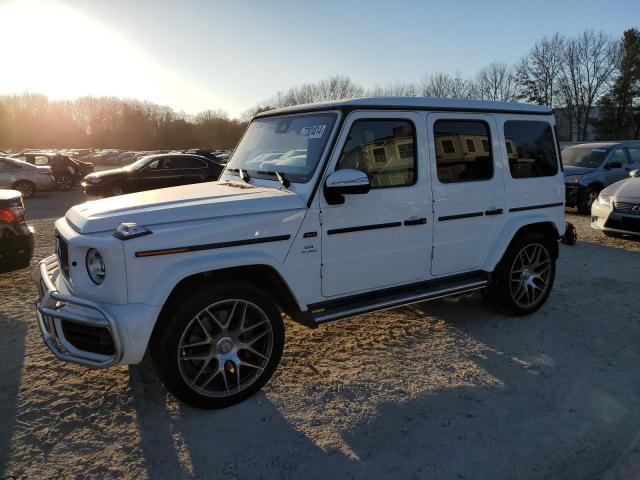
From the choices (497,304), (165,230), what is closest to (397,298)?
(497,304)

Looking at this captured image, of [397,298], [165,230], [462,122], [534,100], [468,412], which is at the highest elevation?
[534,100]

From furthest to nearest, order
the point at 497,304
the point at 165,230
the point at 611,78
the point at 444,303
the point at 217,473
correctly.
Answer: the point at 611,78
the point at 444,303
the point at 497,304
the point at 165,230
the point at 217,473

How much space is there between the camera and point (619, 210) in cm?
841

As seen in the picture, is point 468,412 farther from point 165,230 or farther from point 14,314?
point 14,314

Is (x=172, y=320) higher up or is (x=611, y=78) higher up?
(x=611, y=78)

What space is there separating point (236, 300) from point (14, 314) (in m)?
3.49

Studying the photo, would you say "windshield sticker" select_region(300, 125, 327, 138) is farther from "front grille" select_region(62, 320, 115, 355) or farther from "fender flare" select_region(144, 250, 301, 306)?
"front grille" select_region(62, 320, 115, 355)

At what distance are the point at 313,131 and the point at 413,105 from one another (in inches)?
37.9

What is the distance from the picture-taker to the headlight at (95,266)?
2945 mm

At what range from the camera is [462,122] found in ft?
14.4

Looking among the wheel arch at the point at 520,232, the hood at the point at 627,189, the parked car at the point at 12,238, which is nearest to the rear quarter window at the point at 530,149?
the wheel arch at the point at 520,232

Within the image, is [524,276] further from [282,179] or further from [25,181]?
[25,181]

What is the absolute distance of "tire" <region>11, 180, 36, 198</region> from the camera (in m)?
17.0

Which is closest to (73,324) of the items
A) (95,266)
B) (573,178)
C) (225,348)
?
(95,266)
